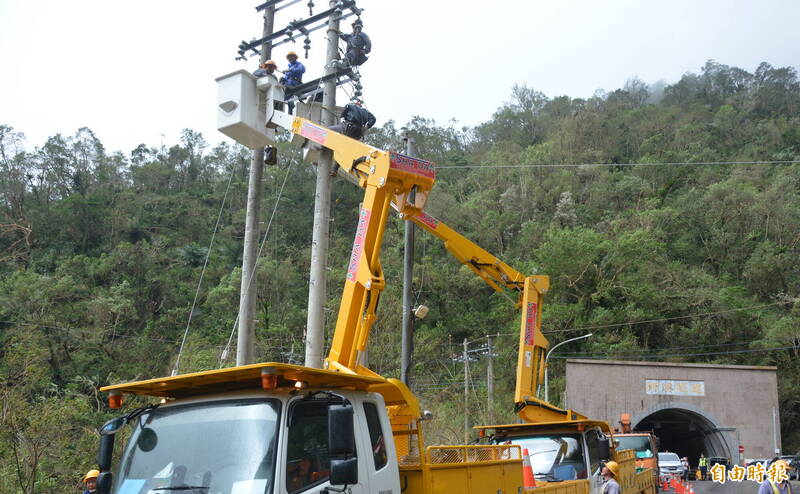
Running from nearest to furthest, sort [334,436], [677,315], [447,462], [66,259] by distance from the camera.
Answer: [334,436] < [447,462] < [677,315] < [66,259]

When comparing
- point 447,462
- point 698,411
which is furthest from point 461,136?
point 447,462

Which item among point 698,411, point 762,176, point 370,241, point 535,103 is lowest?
point 698,411

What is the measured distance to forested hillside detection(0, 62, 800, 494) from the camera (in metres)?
38.2

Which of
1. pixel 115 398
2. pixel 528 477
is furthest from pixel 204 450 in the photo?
pixel 528 477

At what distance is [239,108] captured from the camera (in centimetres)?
1193

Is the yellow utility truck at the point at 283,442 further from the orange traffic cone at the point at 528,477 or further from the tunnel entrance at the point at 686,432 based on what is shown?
the tunnel entrance at the point at 686,432

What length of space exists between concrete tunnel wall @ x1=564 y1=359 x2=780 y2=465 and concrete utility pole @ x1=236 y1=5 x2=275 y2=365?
24.2 m

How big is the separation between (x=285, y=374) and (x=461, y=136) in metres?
77.3

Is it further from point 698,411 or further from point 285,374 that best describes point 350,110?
point 698,411

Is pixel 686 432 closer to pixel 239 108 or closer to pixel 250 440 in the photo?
pixel 239 108

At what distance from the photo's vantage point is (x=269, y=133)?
40.4 feet

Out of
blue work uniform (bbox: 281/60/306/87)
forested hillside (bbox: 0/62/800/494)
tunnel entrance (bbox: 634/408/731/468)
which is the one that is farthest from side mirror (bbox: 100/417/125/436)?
tunnel entrance (bbox: 634/408/731/468)

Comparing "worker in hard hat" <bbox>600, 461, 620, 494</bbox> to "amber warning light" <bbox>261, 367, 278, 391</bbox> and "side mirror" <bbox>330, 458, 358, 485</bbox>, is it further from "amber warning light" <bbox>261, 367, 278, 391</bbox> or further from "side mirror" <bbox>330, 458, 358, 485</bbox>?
"amber warning light" <bbox>261, 367, 278, 391</bbox>

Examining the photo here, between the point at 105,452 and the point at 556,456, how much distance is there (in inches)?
263
